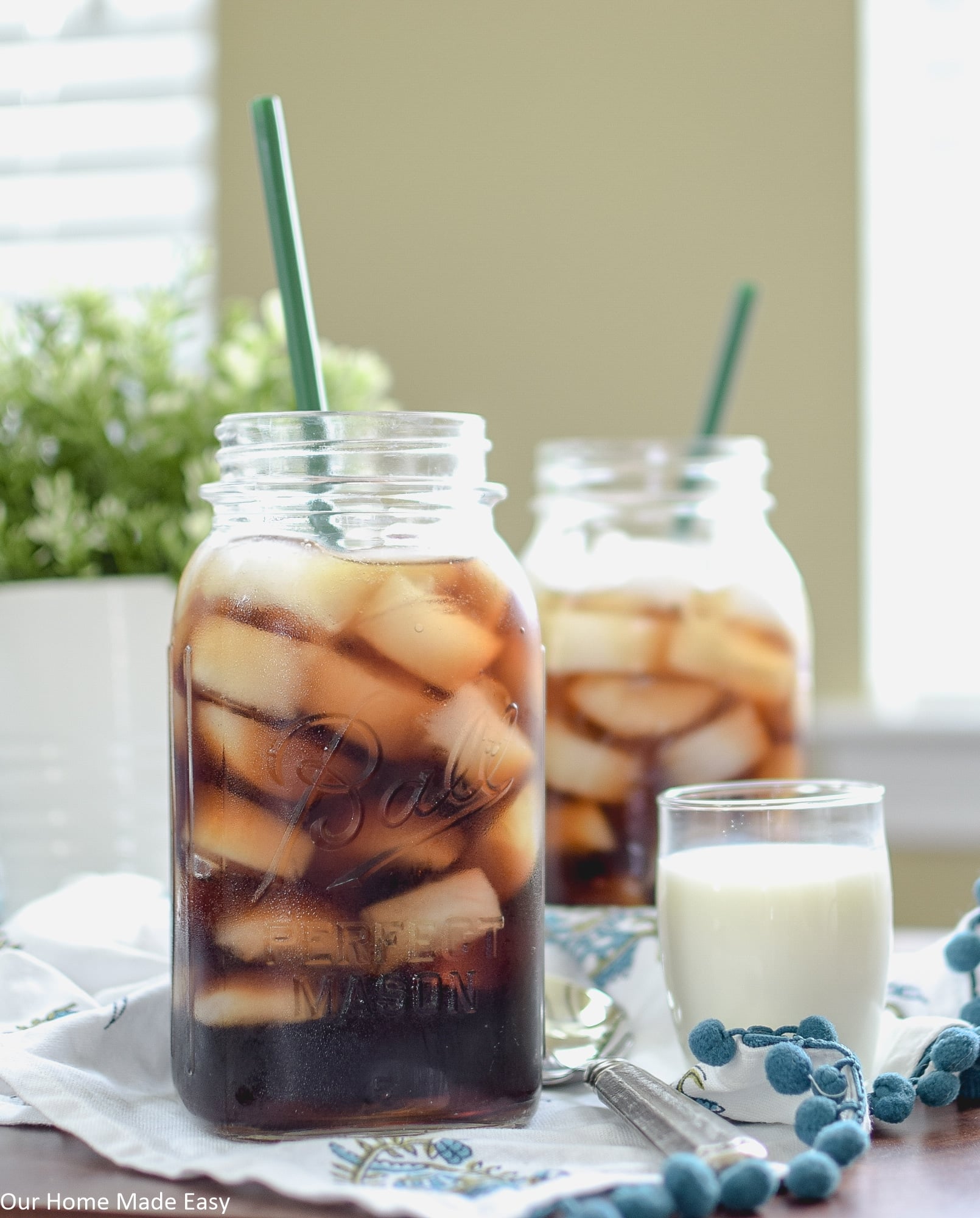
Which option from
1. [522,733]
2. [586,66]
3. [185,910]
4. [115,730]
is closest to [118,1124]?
[185,910]

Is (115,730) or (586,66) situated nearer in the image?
(115,730)

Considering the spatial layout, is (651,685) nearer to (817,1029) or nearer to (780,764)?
(780,764)

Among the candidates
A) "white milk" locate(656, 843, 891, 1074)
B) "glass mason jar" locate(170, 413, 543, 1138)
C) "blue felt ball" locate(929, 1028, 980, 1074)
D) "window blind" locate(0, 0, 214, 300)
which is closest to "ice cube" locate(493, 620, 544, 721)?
"glass mason jar" locate(170, 413, 543, 1138)

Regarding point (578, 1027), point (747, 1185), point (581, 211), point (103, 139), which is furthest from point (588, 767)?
point (103, 139)

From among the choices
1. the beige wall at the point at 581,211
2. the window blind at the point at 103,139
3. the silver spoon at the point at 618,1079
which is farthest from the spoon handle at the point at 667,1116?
the window blind at the point at 103,139

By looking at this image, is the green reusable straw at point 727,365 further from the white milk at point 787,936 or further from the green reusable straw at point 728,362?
the white milk at point 787,936

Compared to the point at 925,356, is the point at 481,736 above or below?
below

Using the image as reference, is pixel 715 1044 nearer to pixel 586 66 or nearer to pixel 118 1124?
pixel 118 1124
